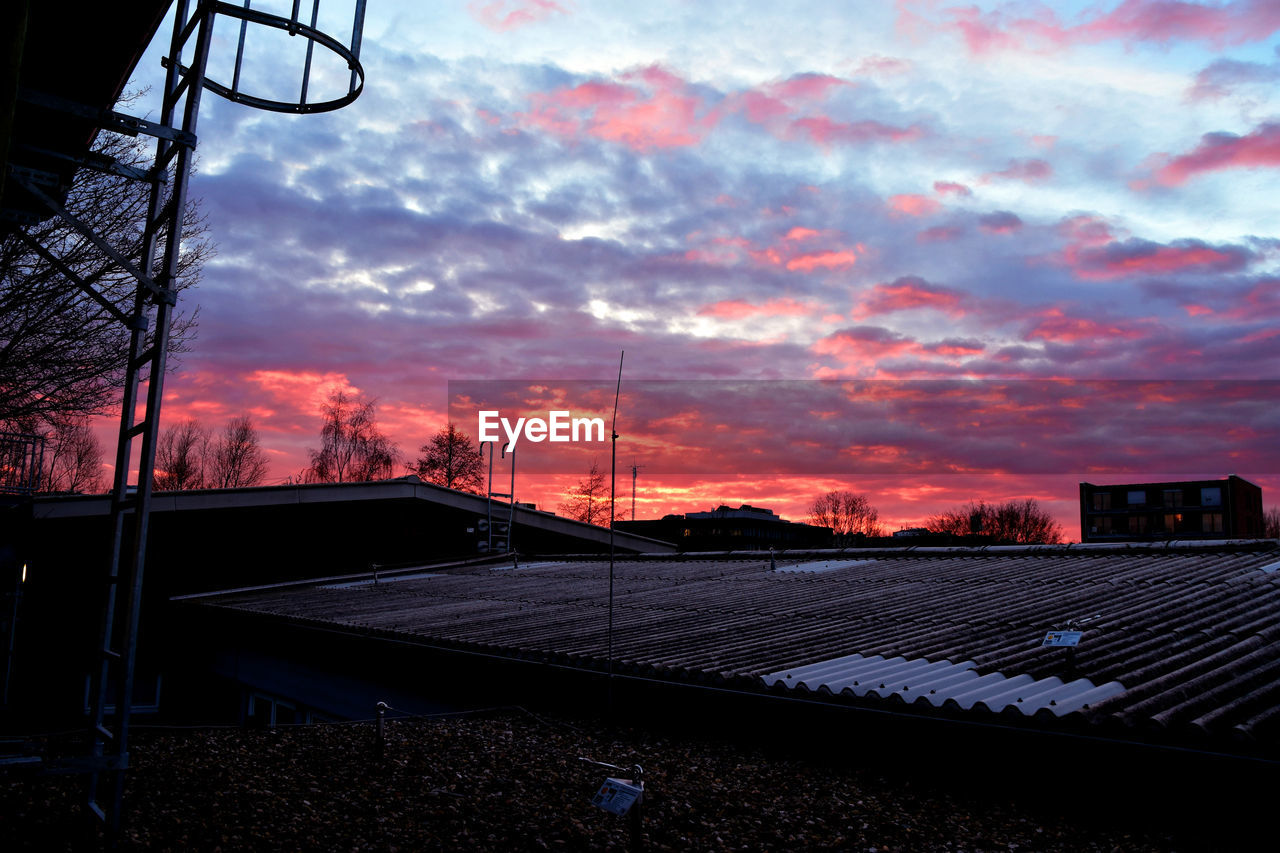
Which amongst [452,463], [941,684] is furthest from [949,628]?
[452,463]

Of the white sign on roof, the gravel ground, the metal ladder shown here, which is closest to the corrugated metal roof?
the white sign on roof

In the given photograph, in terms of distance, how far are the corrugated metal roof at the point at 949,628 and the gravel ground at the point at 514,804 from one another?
0.66m

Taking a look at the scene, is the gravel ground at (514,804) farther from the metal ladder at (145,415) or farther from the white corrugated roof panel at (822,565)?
the white corrugated roof panel at (822,565)

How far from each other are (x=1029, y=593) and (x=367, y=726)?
775cm

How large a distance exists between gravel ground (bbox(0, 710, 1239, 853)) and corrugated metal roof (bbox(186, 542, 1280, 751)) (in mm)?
658

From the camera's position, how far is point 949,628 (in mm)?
9109

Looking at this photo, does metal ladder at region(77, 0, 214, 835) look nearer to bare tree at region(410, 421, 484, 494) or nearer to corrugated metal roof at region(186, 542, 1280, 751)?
corrugated metal roof at region(186, 542, 1280, 751)

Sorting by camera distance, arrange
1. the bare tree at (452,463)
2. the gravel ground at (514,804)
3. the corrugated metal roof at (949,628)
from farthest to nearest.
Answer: the bare tree at (452,463), the corrugated metal roof at (949,628), the gravel ground at (514,804)

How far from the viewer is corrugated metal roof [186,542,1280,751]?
6023 mm

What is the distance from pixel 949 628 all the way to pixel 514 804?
5.14m

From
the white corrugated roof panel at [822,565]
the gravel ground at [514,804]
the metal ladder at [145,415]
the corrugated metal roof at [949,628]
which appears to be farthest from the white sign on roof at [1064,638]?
the white corrugated roof panel at [822,565]

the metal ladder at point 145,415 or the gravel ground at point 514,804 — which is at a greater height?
the metal ladder at point 145,415

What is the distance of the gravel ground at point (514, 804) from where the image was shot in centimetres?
530

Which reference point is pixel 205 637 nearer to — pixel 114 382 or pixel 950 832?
pixel 114 382
